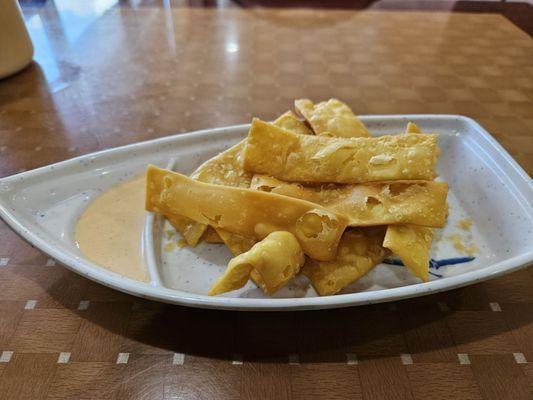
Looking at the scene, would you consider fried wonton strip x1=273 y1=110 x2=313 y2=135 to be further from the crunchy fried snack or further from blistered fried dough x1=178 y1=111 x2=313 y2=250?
the crunchy fried snack

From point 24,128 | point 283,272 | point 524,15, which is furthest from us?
point 524,15

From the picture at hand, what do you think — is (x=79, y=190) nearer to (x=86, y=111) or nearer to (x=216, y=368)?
(x=216, y=368)

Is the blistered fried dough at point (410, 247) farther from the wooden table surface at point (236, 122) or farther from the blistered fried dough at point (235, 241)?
the blistered fried dough at point (235, 241)

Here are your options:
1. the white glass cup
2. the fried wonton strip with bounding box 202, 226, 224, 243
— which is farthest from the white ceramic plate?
the white glass cup

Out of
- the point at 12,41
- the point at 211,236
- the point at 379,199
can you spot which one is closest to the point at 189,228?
the point at 211,236

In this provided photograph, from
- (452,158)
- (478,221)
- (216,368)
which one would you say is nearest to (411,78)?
(452,158)

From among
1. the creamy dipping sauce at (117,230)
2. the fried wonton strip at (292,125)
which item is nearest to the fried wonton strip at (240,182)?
the fried wonton strip at (292,125)
